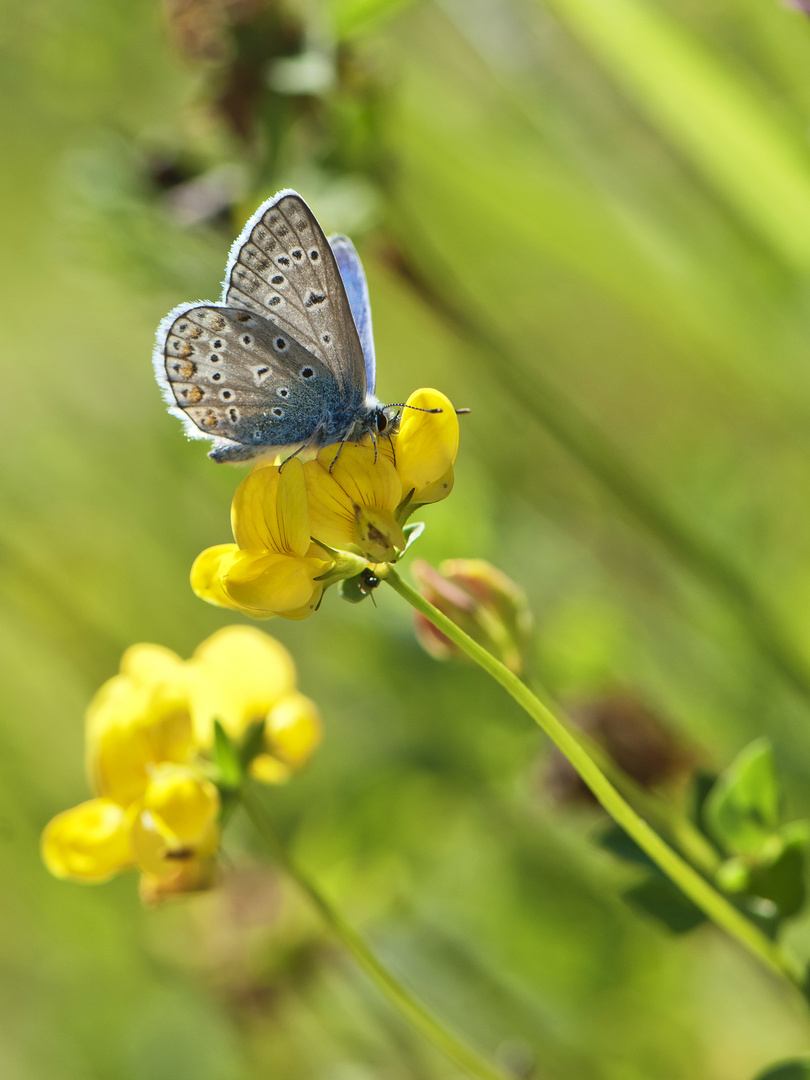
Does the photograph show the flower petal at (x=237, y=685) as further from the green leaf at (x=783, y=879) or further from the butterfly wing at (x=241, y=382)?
the green leaf at (x=783, y=879)

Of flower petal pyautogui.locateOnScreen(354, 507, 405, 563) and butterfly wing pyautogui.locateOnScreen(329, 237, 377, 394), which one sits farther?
butterfly wing pyautogui.locateOnScreen(329, 237, 377, 394)

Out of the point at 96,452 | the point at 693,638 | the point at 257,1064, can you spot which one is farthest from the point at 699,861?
the point at 96,452

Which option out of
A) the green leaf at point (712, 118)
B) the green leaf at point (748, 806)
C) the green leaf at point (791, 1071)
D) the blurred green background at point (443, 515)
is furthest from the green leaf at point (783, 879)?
the green leaf at point (712, 118)

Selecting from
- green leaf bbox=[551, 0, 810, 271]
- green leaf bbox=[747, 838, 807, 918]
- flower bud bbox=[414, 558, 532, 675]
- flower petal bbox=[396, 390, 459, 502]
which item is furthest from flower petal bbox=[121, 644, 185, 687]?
green leaf bbox=[551, 0, 810, 271]

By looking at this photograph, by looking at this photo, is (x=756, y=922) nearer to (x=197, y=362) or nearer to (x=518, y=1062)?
(x=518, y=1062)

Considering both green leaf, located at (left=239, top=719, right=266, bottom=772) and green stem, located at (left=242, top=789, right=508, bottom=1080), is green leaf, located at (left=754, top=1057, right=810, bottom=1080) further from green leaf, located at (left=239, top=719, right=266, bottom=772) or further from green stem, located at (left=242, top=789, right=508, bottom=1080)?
green leaf, located at (left=239, top=719, right=266, bottom=772)
